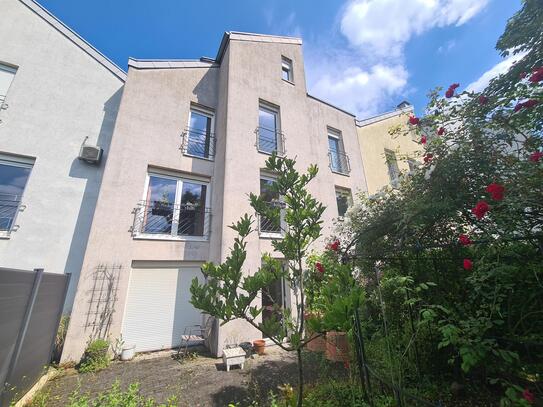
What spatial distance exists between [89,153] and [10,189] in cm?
224

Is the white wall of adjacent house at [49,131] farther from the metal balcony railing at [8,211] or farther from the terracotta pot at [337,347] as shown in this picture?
the terracotta pot at [337,347]

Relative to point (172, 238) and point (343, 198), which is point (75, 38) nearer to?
point (172, 238)

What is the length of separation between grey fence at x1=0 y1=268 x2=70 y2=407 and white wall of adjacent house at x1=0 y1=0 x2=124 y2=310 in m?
2.06

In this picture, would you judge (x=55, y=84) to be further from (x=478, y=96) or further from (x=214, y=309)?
(x=478, y=96)

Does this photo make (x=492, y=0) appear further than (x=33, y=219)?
No

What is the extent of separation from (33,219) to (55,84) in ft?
15.2

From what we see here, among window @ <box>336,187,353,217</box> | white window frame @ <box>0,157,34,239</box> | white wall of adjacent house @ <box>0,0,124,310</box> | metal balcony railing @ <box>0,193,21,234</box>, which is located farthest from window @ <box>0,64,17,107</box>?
window @ <box>336,187,353,217</box>

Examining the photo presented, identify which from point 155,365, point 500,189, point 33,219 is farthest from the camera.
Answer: point 33,219

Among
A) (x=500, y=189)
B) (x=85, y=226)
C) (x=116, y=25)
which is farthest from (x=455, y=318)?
(x=116, y=25)

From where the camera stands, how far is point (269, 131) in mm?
9844

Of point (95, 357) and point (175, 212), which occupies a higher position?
point (175, 212)

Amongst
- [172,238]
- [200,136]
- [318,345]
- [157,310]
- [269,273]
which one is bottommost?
[318,345]

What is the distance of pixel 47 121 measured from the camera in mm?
7414

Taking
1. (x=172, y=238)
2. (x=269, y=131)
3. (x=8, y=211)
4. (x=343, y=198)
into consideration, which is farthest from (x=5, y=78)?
(x=343, y=198)
